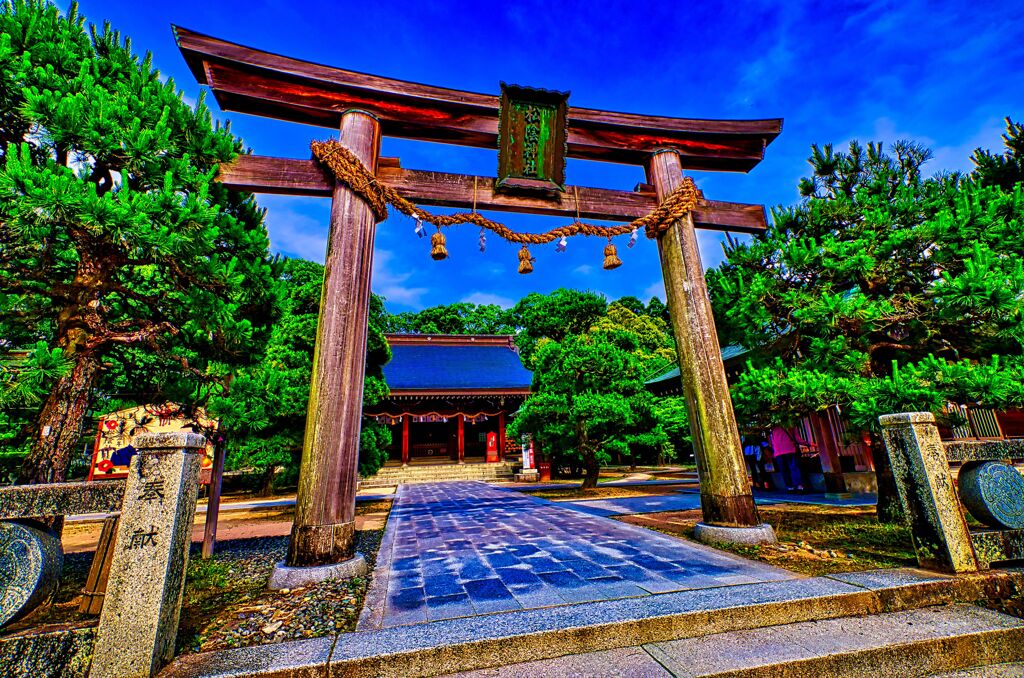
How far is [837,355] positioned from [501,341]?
77.7 ft

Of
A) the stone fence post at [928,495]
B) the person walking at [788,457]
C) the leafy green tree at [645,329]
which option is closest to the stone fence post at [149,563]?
the stone fence post at [928,495]

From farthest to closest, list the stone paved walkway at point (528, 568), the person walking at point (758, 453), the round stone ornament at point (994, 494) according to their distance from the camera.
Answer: the person walking at point (758, 453) → the round stone ornament at point (994, 494) → the stone paved walkway at point (528, 568)

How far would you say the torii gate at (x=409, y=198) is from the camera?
383cm

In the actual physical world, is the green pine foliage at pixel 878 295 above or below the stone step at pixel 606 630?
above

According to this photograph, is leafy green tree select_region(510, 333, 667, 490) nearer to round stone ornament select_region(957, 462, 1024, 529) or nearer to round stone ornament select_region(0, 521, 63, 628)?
round stone ornament select_region(957, 462, 1024, 529)

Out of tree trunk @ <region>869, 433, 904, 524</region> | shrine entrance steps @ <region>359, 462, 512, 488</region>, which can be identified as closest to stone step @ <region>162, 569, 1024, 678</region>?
tree trunk @ <region>869, 433, 904, 524</region>

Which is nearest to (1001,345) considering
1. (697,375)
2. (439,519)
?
(697,375)

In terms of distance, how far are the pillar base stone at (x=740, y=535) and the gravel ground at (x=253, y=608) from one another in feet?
11.6

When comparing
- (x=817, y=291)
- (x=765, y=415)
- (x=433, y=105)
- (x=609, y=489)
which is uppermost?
(x=433, y=105)

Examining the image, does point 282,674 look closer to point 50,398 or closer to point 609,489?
point 50,398

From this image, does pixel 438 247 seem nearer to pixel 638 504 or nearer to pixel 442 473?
pixel 638 504

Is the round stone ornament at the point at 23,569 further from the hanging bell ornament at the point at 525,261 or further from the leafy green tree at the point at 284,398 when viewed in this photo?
the hanging bell ornament at the point at 525,261

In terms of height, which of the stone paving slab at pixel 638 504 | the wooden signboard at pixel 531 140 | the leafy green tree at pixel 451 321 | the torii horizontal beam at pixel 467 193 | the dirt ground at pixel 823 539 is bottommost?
the stone paving slab at pixel 638 504

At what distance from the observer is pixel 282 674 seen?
2.04 meters
